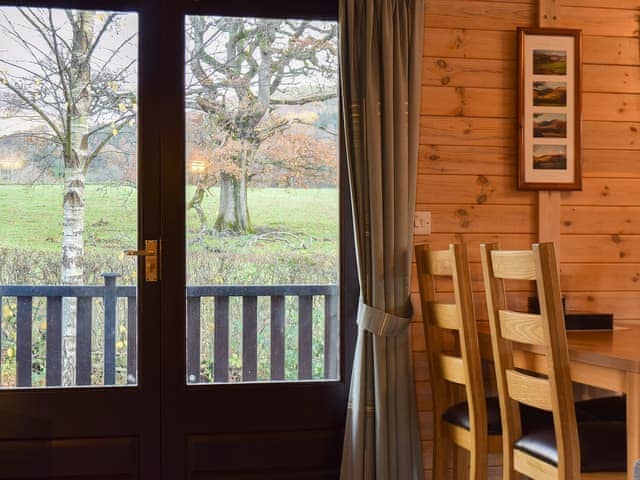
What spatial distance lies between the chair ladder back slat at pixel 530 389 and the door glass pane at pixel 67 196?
1.53 m

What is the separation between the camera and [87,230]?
3246mm

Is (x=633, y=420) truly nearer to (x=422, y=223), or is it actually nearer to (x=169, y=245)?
(x=422, y=223)

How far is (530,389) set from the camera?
2.37 meters

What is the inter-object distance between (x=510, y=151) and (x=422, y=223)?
50 cm

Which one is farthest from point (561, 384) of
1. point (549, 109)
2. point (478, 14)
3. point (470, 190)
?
point (478, 14)

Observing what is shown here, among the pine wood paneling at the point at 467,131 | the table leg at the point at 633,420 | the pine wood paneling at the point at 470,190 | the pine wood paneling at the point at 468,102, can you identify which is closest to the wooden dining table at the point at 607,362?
the table leg at the point at 633,420

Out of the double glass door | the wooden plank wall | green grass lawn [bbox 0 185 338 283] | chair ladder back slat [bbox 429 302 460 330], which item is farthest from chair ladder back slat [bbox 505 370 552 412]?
green grass lawn [bbox 0 185 338 283]

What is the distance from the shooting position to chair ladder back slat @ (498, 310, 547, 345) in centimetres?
231

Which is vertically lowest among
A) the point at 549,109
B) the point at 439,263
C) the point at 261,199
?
the point at 439,263

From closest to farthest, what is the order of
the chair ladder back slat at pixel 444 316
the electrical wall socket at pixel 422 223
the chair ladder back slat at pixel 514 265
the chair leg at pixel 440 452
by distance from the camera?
the chair ladder back slat at pixel 514 265 → the chair ladder back slat at pixel 444 316 → the chair leg at pixel 440 452 → the electrical wall socket at pixel 422 223

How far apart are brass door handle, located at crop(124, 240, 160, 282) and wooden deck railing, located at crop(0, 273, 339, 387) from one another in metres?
0.10

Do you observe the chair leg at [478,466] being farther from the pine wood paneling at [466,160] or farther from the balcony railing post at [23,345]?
the balcony railing post at [23,345]

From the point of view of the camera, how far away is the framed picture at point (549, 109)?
133 inches

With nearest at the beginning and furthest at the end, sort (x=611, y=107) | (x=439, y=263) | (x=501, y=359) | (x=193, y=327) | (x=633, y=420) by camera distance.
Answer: (x=633, y=420) → (x=501, y=359) → (x=439, y=263) → (x=193, y=327) → (x=611, y=107)
